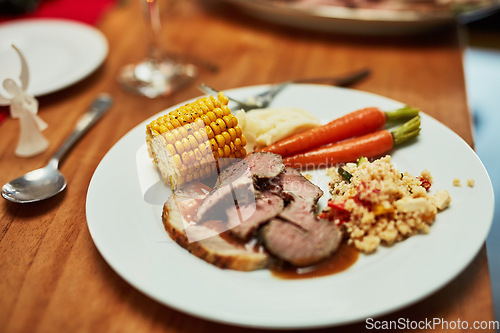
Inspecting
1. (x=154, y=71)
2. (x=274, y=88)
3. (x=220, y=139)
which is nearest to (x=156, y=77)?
(x=154, y=71)

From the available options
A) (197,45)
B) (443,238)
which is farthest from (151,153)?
(197,45)

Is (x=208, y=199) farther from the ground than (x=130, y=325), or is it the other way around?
(x=208, y=199)

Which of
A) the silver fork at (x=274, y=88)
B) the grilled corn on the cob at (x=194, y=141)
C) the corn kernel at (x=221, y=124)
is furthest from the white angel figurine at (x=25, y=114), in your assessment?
the corn kernel at (x=221, y=124)

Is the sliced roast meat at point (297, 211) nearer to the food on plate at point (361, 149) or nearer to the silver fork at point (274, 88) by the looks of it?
the food on plate at point (361, 149)

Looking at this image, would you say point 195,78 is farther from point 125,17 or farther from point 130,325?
point 130,325

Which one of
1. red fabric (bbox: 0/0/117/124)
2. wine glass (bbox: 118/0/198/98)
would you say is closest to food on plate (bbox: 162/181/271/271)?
wine glass (bbox: 118/0/198/98)
